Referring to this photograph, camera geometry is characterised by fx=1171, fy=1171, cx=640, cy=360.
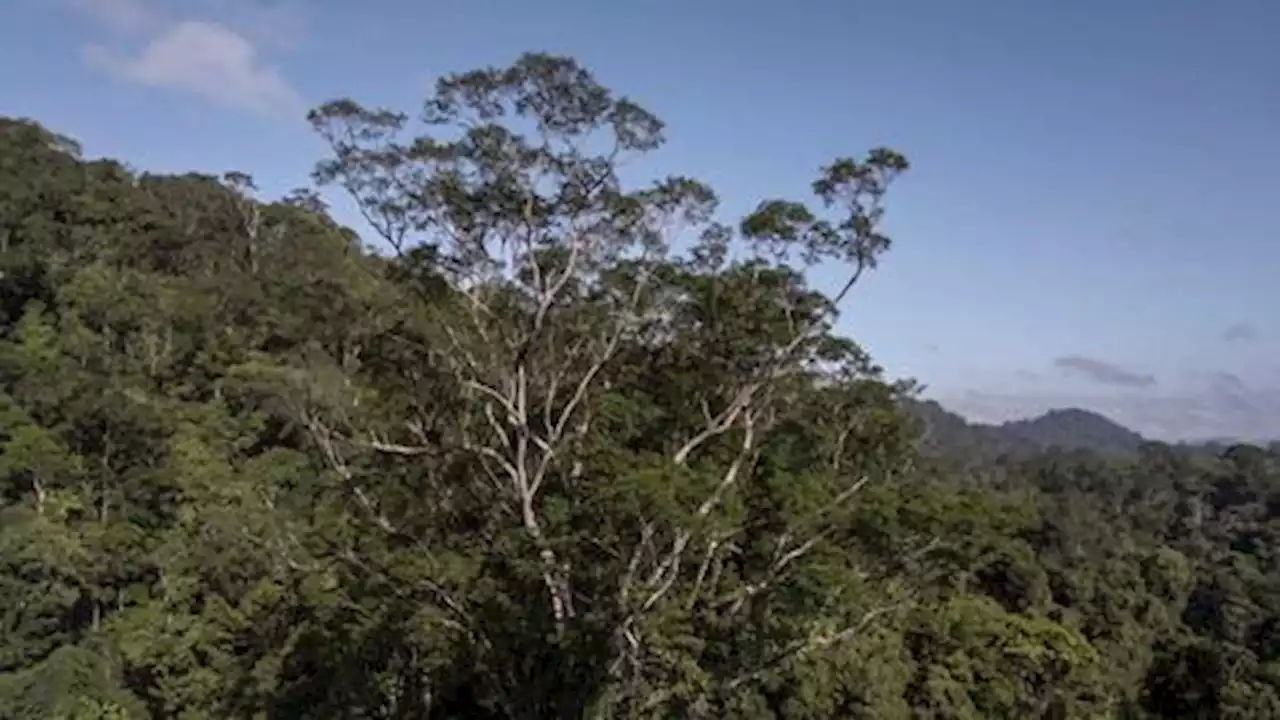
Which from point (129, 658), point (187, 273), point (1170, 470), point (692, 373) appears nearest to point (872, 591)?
point (692, 373)

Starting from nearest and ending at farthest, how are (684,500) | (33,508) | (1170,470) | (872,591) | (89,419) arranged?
(684,500), (872,591), (33,508), (89,419), (1170,470)

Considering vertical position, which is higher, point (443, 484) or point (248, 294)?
point (248, 294)

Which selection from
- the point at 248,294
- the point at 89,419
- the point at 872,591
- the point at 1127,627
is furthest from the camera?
the point at 1127,627

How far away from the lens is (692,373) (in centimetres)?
1045

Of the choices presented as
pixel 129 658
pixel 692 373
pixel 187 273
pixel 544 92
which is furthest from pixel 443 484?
pixel 187 273

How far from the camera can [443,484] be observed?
10859mm

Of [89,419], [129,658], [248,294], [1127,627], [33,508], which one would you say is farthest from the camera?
[1127,627]

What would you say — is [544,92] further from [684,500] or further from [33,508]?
[33,508]

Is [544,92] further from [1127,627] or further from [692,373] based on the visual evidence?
[1127,627]

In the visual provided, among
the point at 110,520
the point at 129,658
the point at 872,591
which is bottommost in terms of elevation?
the point at 129,658

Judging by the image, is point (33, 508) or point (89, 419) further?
point (89, 419)

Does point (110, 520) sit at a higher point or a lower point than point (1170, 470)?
lower

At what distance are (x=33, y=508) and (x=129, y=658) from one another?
471 centimetres

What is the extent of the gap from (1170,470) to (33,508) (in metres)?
53.3
